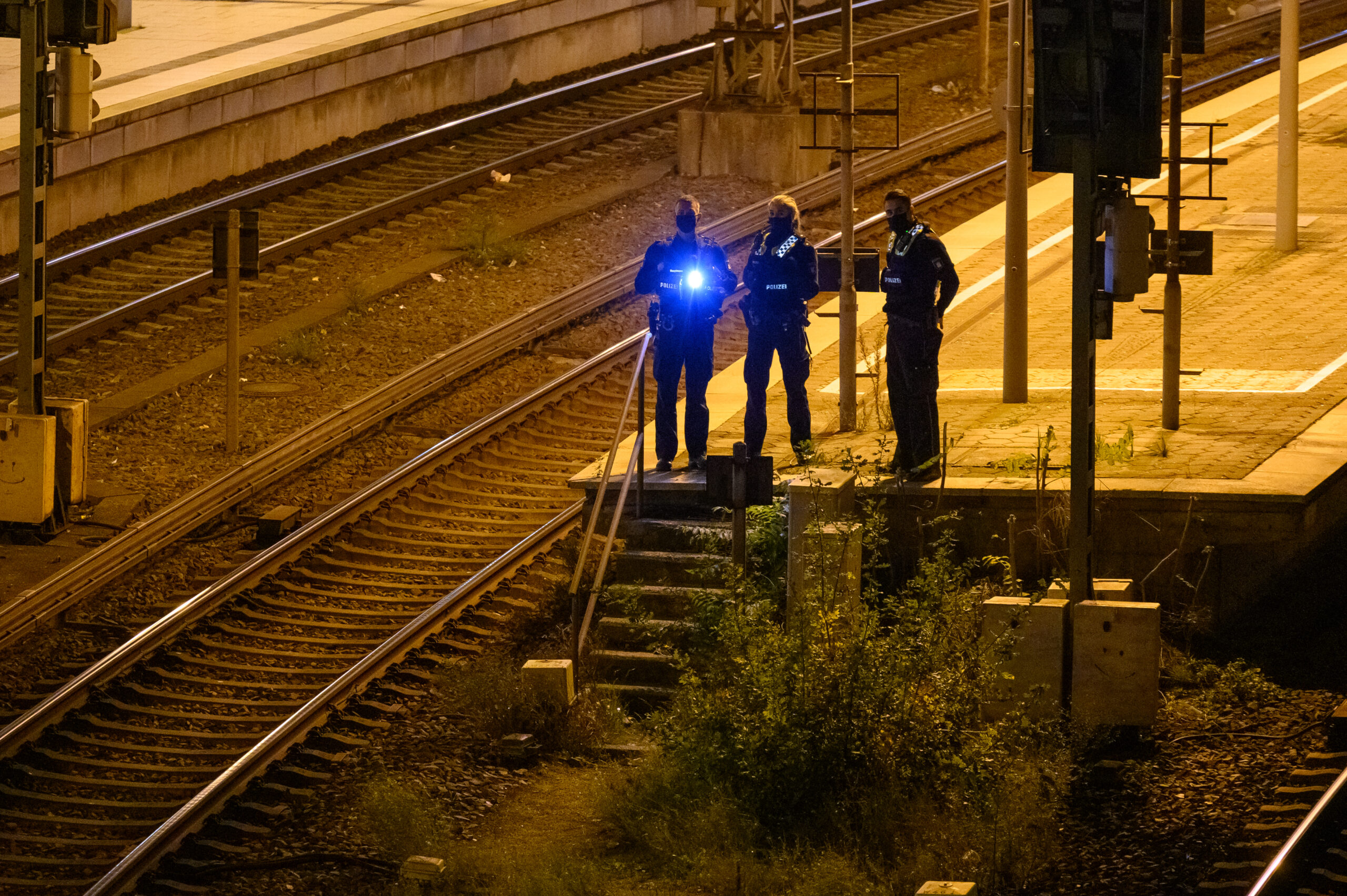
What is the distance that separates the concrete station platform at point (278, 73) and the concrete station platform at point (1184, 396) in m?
7.70

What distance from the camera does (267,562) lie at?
12805 millimetres

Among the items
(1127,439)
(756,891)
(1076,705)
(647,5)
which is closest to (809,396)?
(1127,439)

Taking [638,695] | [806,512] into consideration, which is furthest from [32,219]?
[806,512]

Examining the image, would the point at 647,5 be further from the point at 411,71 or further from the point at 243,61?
the point at 243,61

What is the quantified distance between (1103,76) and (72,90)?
7480mm

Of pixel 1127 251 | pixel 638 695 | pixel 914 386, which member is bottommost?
pixel 638 695

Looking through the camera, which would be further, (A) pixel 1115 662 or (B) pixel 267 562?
(B) pixel 267 562

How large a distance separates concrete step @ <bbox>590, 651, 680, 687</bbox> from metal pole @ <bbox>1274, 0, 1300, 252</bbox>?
9.65 m

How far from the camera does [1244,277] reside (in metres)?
18.6

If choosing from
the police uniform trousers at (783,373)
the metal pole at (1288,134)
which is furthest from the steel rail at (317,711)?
the metal pole at (1288,134)

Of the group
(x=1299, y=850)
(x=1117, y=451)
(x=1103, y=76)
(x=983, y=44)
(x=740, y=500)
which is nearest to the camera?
(x=1299, y=850)

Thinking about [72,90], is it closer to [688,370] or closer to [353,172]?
[688,370]

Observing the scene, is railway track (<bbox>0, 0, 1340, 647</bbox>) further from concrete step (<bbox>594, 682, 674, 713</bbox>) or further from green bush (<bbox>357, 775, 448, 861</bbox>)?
concrete step (<bbox>594, 682, 674, 713</bbox>)

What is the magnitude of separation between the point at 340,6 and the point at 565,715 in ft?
67.6
